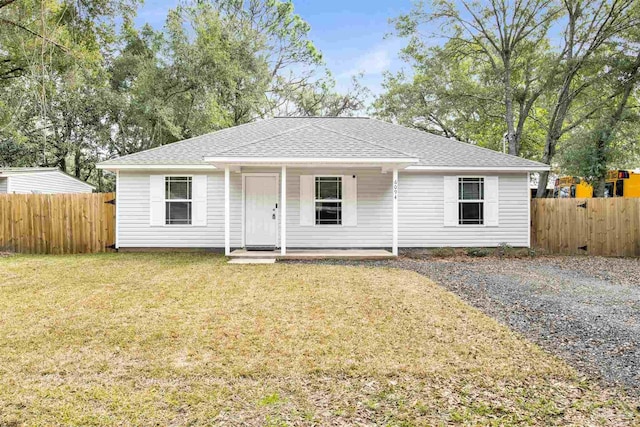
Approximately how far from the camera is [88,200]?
1102cm

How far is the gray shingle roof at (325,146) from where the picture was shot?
30.9ft

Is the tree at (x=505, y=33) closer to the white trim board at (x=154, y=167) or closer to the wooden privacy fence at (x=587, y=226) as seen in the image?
the wooden privacy fence at (x=587, y=226)

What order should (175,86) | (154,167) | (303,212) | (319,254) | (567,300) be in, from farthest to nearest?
1. (175,86)
2. (303,212)
3. (154,167)
4. (319,254)
5. (567,300)

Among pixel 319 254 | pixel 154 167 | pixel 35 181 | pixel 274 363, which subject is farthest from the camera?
pixel 35 181

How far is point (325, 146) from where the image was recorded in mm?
9727

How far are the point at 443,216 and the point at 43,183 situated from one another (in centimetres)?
1649

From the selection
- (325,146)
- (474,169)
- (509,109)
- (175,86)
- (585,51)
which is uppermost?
(175,86)

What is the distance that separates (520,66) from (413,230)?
11.9 metres

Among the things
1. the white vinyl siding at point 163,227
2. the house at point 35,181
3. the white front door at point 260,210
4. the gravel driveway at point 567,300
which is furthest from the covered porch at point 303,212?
the house at point 35,181

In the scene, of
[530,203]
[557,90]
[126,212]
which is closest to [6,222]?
[126,212]

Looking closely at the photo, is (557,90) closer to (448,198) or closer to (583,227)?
(583,227)

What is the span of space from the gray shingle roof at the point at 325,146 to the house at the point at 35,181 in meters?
6.99

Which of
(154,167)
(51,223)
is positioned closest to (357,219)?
(154,167)

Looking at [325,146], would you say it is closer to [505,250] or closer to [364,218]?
[364,218]
